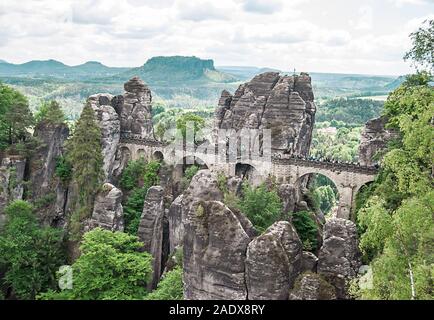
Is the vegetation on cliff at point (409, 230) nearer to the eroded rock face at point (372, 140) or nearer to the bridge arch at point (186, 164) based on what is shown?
the eroded rock face at point (372, 140)

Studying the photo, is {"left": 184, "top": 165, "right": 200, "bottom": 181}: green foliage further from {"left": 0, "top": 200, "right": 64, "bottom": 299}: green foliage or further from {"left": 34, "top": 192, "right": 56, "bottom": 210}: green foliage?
{"left": 0, "top": 200, "right": 64, "bottom": 299}: green foliage

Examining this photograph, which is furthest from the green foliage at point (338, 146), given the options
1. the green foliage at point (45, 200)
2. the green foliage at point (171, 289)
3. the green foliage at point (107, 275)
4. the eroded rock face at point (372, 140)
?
the green foliage at point (171, 289)

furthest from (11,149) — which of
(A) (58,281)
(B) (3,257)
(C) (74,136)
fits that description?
(A) (58,281)

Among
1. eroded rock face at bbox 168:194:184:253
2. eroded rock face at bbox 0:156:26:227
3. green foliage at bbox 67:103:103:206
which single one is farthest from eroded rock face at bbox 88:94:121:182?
eroded rock face at bbox 168:194:184:253

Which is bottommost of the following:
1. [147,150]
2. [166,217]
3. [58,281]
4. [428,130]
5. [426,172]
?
[58,281]

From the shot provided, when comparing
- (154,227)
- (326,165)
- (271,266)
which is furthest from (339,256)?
(326,165)

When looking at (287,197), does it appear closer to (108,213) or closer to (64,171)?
(108,213)
